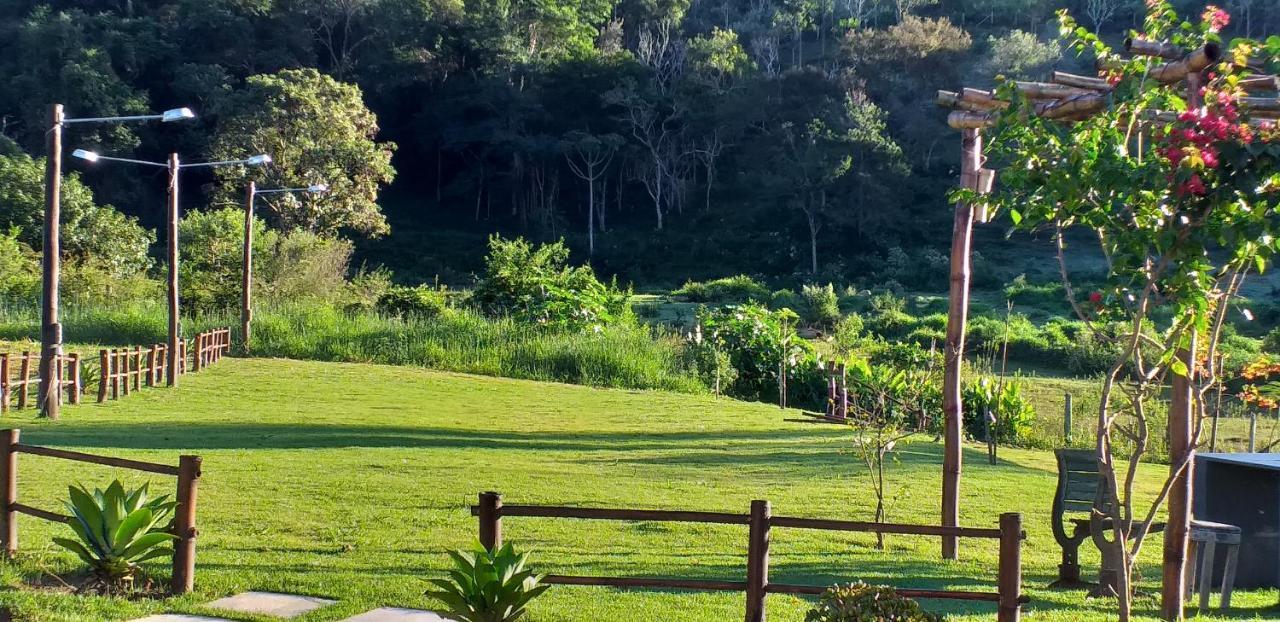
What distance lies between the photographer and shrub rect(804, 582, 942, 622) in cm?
486

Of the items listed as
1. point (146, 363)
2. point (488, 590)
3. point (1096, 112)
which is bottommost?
point (146, 363)

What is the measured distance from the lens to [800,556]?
9.03m

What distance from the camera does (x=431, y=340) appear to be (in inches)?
1137

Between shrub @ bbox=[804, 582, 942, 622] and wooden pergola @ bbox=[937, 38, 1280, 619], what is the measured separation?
2.16 metres

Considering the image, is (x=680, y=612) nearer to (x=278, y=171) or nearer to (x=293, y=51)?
(x=278, y=171)

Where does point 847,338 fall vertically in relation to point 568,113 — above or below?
below

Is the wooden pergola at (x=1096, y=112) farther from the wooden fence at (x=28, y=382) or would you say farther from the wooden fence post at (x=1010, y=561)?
the wooden fence at (x=28, y=382)

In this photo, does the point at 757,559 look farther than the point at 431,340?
No

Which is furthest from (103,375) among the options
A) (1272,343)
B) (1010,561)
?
(1272,343)

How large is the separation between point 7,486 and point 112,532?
1.12 meters

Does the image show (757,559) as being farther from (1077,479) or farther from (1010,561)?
(1077,479)

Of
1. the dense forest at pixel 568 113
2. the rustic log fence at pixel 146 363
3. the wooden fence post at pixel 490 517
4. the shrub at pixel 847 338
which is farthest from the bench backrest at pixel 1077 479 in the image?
the dense forest at pixel 568 113

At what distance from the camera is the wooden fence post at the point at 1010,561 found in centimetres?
554

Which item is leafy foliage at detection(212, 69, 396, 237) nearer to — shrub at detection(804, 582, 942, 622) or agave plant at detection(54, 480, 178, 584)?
agave plant at detection(54, 480, 178, 584)
